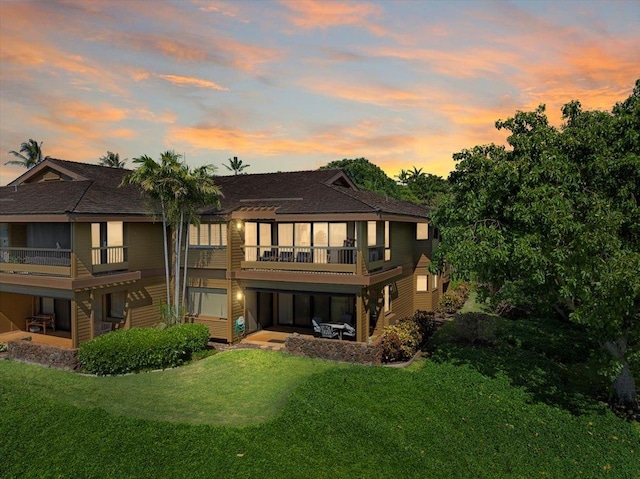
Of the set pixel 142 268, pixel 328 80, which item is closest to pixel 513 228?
pixel 328 80

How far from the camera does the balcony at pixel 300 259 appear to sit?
1816 cm

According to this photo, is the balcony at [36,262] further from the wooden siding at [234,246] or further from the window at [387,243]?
the window at [387,243]

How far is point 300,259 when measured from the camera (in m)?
20.1

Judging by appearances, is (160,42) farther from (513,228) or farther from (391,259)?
(513,228)

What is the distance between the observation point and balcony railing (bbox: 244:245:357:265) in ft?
63.7

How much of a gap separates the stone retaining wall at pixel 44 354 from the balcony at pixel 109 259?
366 centimetres

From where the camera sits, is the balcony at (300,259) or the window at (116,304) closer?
the balcony at (300,259)

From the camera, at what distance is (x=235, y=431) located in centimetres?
999

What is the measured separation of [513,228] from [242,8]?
542 inches

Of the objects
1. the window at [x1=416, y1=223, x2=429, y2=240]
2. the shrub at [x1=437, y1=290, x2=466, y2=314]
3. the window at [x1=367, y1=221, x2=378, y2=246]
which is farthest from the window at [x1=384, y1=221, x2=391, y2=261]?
the shrub at [x1=437, y1=290, x2=466, y2=314]

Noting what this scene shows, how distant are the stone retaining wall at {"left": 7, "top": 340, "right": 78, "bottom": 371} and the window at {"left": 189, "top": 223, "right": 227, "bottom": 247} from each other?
7158 mm

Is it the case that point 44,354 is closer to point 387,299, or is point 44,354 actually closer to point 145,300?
point 145,300

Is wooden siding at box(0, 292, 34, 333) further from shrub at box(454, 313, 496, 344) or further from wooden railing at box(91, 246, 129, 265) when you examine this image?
shrub at box(454, 313, 496, 344)

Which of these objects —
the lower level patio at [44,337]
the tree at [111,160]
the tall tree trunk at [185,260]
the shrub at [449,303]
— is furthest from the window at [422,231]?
the tree at [111,160]
